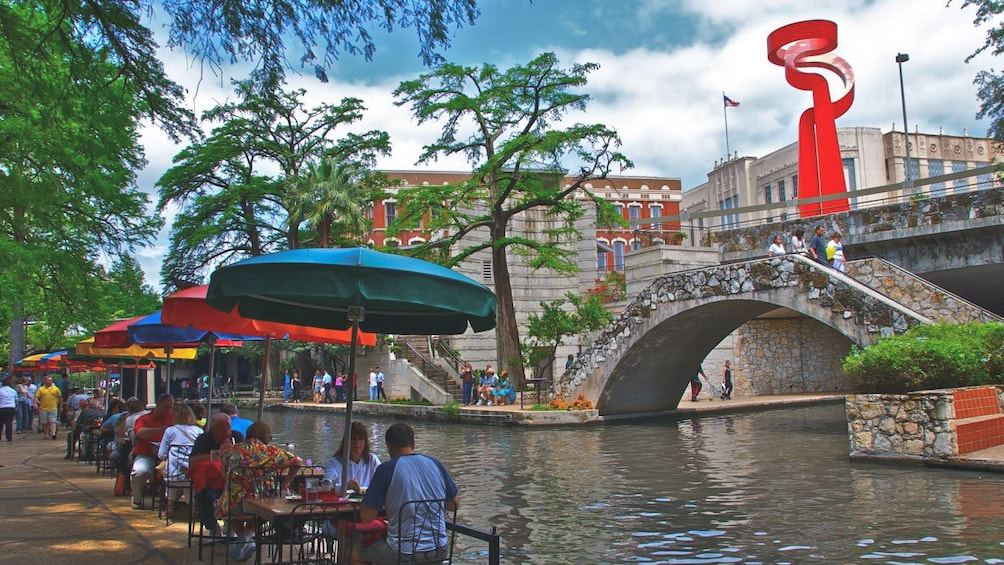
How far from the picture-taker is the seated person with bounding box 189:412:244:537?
24.4ft

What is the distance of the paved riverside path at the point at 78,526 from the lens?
712 cm

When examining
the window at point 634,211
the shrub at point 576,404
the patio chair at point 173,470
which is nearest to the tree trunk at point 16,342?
the shrub at point 576,404

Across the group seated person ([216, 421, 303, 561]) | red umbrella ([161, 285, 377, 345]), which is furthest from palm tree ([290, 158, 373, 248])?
seated person ([216, 421, 303, 561])

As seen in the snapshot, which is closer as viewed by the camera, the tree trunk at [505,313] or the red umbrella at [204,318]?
the red umbrella at [204,318]

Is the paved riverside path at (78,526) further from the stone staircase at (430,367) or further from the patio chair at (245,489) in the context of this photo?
the stone staircase at (430,367)

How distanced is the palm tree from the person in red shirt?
91.7 feet

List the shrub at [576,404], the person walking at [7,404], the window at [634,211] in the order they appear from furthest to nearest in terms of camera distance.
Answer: the window at [634,211] < the shrub at [576,404] < the person walking at [7,404]

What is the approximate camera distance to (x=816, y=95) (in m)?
31.5

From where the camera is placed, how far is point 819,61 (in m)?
31.8

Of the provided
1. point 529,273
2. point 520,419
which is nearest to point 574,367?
point 520,419

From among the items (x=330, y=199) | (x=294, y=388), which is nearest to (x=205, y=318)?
(x=330, y=199)

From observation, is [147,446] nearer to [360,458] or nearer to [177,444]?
[177,444]

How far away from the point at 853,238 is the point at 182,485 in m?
20.6

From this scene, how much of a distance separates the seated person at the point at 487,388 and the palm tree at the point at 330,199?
36.7 ft
